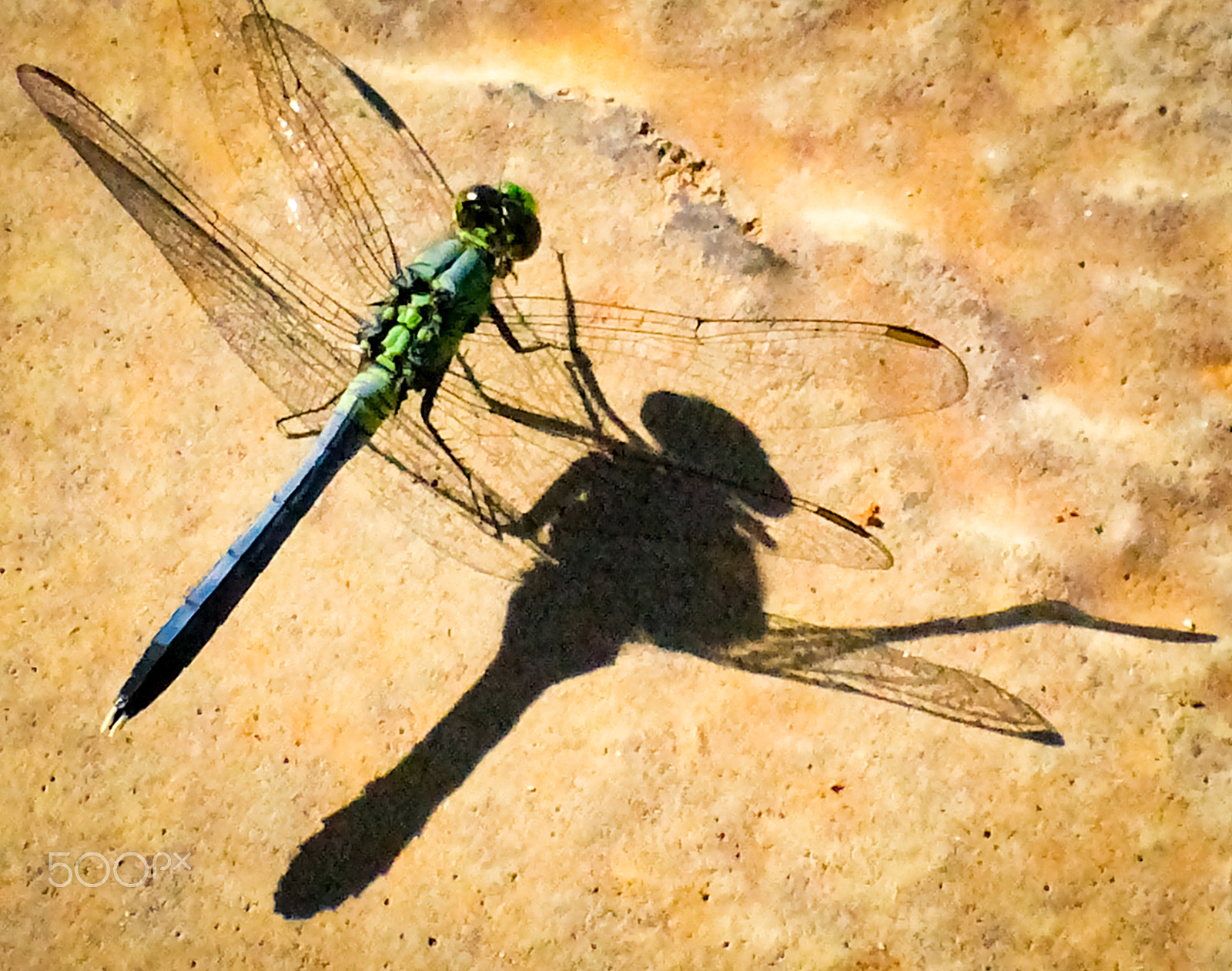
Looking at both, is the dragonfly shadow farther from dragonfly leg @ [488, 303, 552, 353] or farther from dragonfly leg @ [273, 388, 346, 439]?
dragonfly leg @ [273, 388, 346, 439]

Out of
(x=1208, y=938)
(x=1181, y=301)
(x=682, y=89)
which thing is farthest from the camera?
(x=682, y=89)

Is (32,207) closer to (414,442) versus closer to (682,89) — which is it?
(414,442)

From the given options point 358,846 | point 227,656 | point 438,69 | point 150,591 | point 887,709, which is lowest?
point 887,709

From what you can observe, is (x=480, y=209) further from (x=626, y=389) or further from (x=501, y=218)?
A: (x=626, y=389)

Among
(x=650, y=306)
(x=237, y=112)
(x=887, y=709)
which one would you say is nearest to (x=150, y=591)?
(x=237, y=112)

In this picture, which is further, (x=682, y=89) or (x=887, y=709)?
(x=682, y=89)

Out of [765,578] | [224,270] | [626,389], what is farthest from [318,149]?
[765,578]

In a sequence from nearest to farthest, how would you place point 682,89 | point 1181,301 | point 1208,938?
1. point 1208,938
2. point 1181,301
3. point 682,89
